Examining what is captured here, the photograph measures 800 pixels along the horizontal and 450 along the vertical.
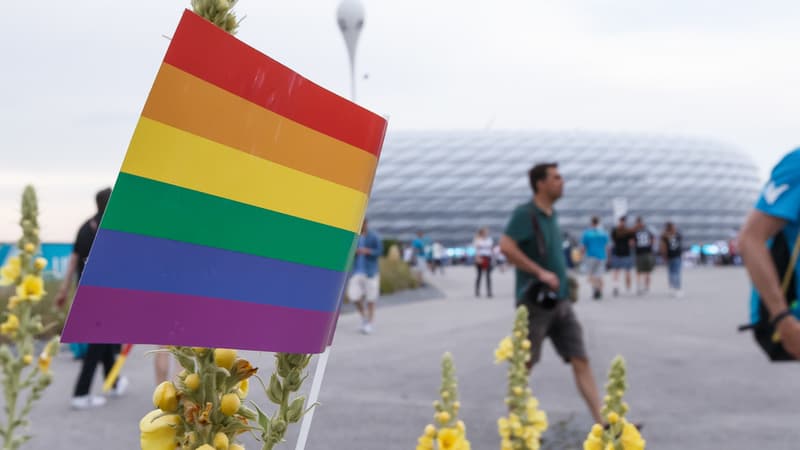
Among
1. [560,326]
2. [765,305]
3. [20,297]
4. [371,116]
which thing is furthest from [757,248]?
[560,326]

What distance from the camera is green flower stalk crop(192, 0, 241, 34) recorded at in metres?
1.24

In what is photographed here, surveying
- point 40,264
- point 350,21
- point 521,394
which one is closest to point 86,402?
point 40,264

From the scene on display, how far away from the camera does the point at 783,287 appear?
3.50 m

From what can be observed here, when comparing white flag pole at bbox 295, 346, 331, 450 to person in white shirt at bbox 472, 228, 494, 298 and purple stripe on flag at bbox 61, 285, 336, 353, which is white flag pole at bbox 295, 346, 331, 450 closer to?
purple stripe on flag at bbox 61, 285, 336, 353

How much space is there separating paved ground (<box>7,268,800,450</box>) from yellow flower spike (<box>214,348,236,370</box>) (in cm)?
7

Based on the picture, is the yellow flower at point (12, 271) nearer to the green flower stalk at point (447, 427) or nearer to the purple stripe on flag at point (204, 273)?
the green flower stalk at point (447, 427)

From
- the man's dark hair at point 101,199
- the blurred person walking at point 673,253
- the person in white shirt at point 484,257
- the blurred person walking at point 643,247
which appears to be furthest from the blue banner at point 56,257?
the blurred person walking at point 673,253

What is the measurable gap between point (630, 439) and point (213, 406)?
140 cm

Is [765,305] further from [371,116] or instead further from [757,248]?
[371,116]

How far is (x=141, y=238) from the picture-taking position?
4.05 ft

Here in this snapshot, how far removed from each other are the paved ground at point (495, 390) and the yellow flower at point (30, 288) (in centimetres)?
195

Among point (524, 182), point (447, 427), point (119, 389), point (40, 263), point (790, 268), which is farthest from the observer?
point (524, 182)

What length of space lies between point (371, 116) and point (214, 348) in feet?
1.45

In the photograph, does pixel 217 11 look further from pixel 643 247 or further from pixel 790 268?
pixel 643 247
